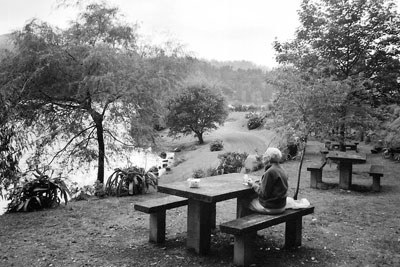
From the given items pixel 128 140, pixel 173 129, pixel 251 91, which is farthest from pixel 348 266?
pixel 251 91

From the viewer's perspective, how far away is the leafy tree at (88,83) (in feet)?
29.0

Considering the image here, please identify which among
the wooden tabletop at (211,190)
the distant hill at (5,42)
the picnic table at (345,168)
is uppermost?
the distant hill at (5,42)

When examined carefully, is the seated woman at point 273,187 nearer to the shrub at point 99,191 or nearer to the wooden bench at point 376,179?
the shrub at point 99,191

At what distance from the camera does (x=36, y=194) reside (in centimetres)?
716

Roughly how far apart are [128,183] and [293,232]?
4755 millimetres

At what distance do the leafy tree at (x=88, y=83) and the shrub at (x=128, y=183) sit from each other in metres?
1.34

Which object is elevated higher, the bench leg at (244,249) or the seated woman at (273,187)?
the seated woman at (273,187)

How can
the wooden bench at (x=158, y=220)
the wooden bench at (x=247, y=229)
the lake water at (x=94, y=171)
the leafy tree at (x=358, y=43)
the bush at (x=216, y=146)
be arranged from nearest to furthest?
1. the wooden bench at (x=247, y=229)
2. the wooden bench at (x=158, y=220)
3. the lake water at (x=94, y=171)
4. the leafy tree at (x=358, y=43)
5. the bush at (x=216, y=146)

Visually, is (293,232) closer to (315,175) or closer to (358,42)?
(315,175)

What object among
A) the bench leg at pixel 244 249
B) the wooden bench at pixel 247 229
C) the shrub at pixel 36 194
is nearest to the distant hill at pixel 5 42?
the shrub at pixel 36 194

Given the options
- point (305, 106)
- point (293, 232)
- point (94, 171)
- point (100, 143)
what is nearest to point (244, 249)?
point (293, 232)

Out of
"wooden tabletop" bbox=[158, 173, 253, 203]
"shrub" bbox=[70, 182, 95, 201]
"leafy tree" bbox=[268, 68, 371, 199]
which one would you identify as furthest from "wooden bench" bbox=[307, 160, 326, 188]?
"shrub" bbox=[70, 182, 95, 201]

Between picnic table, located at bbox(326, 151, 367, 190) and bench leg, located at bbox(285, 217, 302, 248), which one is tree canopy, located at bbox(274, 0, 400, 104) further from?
bench leg, located at bbox(285, 217, 302, 248)

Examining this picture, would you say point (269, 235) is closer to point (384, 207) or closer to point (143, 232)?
point (143, 232)
